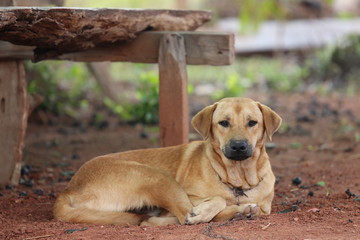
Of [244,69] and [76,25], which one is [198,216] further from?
[244,69]

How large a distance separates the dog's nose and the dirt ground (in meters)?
0.57

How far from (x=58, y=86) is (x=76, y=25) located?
5.74m

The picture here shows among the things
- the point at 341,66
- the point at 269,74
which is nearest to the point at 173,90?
the point at 341,66

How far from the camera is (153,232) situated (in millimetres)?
4766

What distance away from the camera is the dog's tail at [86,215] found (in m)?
5.05

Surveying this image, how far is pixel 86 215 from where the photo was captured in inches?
199

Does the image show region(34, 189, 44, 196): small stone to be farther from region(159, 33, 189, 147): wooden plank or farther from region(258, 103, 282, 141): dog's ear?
region(258, 103, 282, 141): dog's ear

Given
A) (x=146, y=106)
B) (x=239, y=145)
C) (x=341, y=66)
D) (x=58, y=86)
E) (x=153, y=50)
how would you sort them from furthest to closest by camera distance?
(x=341, y=66)
(x=58, y=86)
(x=146, y=106)
(x=153, y=50)
(x=239, y=145)

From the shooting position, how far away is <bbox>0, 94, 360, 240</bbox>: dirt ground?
4.73m

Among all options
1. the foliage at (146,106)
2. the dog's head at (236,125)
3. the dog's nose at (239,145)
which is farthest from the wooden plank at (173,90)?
the foliage at (146,106)

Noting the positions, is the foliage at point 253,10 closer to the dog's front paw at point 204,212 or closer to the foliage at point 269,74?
the foliage at point 269,74

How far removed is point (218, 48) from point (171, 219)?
188cm

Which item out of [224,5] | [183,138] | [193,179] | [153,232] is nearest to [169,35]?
[183,138]

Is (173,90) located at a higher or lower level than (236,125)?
higher
